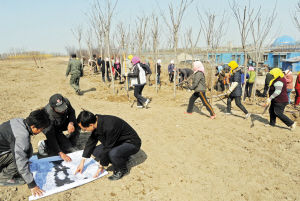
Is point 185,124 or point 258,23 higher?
point 258,23

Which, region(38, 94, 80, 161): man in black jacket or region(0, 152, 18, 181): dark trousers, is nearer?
region(0, 152, 18, 181): dark trousers

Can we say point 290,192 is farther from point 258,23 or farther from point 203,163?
point 258,23

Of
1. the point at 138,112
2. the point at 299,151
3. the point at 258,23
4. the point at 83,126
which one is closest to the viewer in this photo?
the point at 83,126

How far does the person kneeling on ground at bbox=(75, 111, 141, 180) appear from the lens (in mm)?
2654

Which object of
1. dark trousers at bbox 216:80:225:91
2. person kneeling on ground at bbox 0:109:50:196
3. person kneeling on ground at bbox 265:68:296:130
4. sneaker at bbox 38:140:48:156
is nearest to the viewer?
person kneeling on ground at bbox 0:109:50:196

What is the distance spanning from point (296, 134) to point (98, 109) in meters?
5.14

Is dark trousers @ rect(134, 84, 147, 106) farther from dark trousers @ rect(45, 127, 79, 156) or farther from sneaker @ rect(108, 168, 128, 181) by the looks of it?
sneaker @ rect(108, 168, 128, 181)

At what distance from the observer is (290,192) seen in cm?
272

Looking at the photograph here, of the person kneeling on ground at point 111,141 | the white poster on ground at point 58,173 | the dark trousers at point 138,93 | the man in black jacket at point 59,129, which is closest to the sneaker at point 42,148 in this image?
the man in black jacket at point 59,129

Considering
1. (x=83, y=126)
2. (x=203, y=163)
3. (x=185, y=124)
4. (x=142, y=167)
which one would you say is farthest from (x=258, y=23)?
(x=83, y=126)

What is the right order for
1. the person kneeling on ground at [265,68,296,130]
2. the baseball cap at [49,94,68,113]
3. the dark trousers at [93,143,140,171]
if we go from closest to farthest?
1. the dark trousers at [93,143,140,171]
2. the baseball cap at [49,94,68,113]
3. the person kneeling on ground at [265,68,296,130]

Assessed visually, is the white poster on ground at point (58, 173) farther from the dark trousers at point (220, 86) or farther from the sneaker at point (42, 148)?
the dark trousers at point (220, 86)

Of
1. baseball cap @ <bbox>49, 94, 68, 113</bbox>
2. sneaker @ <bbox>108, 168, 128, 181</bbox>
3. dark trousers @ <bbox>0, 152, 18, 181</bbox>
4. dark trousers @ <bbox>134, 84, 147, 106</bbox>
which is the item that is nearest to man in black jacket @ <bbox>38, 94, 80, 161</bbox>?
baseball cap @ <bbox>49, 94, 68, 113</bbox>

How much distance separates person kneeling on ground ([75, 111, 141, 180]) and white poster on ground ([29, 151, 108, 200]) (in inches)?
5.1
